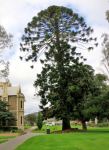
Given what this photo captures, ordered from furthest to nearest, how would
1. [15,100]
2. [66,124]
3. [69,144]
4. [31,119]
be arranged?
[31,119] < [15,100] < [66,124] < [69,144]

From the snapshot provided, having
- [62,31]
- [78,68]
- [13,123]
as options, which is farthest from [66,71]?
[13,123]

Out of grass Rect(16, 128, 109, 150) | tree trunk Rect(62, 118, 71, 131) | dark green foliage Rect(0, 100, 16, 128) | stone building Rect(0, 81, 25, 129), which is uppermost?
stone building Rect(0, 81, 25, 129)

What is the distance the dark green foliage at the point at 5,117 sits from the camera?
254 feet

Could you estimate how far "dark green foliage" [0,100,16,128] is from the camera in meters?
77.4

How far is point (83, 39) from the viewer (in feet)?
196

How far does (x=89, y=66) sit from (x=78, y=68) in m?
5.14

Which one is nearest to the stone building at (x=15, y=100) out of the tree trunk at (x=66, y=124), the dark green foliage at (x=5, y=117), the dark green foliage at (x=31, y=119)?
the dark green foliage at (x=5, y=117)

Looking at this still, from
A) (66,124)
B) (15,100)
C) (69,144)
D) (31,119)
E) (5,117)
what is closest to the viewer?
(69,144)

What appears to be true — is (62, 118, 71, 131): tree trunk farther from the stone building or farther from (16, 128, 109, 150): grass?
the stone building

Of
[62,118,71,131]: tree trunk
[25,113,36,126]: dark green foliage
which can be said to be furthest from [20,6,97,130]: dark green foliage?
[25,113,36,126]: dark green foliage

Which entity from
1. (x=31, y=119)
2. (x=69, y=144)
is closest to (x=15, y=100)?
(x=31, y=119)

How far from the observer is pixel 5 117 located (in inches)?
3056

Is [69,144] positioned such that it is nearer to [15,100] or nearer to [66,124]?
[66,124]

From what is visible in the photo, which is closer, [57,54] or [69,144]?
[69,144]
